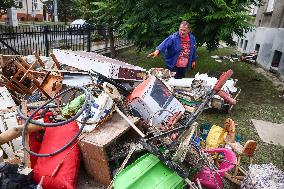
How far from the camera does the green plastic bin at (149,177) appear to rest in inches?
114

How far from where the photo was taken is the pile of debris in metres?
3.10

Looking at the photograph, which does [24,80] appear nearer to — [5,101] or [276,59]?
[5,101]

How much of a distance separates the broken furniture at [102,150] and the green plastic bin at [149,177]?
556mm

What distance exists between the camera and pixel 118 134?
12.3 feet

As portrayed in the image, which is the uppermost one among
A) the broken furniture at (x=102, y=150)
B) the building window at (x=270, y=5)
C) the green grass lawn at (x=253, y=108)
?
the building window at (x=270, y=5)

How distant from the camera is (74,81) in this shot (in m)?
5.38

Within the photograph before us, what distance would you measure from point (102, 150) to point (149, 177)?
2.54 feet

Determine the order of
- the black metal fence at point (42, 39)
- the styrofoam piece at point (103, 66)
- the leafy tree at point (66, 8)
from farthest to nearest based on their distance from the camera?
1. the leafy tree at point (66, 8)
2. the black metal fence at point (42, 39)
3. the styrofoam piece at point (103, 66)

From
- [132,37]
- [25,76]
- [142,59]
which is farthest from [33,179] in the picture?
[142,59]

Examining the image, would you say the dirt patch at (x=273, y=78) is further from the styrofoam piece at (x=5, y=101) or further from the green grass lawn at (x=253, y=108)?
the styrofoam piece at (x=5, y=101)


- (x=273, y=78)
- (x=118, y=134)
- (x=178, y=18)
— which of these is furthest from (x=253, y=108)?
(x=118, y=134)

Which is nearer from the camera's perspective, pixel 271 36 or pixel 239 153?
pixel 239 153

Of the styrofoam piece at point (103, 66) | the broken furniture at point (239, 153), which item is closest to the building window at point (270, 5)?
the styrofoam piece at point (103, 66)

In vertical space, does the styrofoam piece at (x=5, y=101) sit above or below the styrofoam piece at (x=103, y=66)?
below
